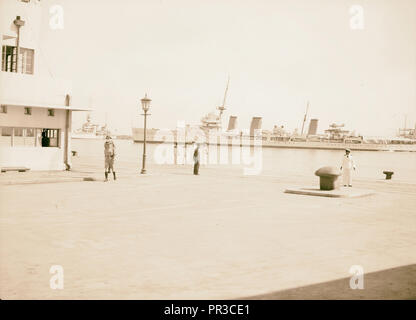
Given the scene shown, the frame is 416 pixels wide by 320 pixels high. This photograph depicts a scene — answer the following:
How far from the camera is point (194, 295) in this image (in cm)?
560

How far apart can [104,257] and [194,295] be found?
2305 millimetres

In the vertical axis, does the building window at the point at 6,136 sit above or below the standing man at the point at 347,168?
above

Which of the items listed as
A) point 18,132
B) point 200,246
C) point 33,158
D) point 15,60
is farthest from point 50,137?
point 200,246

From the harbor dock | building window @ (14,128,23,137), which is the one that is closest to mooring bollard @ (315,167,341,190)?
the harbor dock

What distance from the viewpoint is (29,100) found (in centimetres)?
2248

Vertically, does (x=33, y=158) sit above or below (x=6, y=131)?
below

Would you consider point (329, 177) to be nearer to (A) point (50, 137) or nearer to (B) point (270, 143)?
(A) point (50, 137)

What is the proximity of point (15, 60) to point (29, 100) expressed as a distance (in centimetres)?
212

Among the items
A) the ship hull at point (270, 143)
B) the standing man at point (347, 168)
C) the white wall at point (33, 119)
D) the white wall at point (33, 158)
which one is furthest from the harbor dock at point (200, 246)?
the ship hull at point (270, 143)

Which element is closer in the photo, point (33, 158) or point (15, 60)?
point (15, 60)

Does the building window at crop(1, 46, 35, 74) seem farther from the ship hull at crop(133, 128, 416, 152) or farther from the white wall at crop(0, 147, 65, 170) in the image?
the ship hull at crop(133, 128, 416, 152)

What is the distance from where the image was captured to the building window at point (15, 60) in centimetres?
2256

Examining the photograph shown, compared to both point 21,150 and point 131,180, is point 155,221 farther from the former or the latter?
point 21,150

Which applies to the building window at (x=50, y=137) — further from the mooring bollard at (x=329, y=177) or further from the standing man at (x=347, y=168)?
the standing man at (x=347, y=168)
